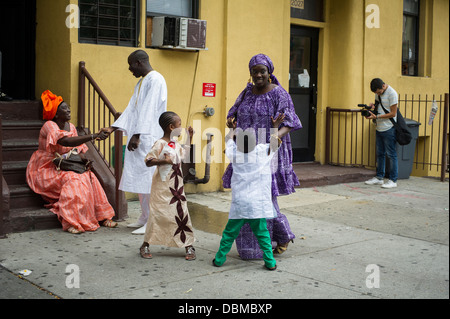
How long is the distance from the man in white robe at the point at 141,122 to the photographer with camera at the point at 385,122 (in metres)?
4.54

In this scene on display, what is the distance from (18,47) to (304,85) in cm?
517

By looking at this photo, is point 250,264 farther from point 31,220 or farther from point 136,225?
point 31,220

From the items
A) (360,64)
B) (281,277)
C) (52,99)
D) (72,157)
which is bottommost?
(281,277)

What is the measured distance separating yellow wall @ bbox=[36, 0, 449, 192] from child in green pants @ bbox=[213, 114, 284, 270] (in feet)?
10.8

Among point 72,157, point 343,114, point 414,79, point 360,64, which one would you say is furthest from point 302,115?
point 72,157

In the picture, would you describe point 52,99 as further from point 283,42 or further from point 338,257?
point 283,42

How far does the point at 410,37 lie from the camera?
13211mm

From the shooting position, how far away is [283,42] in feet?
32.7

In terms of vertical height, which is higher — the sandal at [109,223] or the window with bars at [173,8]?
the window with bars at [173,8]

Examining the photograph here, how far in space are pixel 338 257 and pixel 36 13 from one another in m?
5.25

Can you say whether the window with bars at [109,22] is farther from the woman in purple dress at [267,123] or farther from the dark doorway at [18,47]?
the woman in purple dress at [267,123]

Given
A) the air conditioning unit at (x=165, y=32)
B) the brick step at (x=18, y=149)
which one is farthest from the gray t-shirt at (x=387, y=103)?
the brick step at (x=18, y=149)

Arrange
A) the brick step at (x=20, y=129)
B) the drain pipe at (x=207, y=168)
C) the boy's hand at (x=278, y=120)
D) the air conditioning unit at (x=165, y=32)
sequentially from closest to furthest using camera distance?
the boy's hand at (x=278, y=120), the brick step at (x=20, y=129), the air conditioning unit at (x=165, y=32), the drain pipe at (x=207, y=168)

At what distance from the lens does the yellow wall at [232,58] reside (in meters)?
7.89
